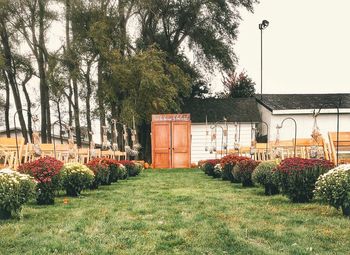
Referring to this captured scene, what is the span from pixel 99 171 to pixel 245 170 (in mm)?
3903

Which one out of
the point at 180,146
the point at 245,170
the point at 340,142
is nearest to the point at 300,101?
the point at 180,146

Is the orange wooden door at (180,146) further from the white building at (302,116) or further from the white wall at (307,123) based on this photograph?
the white wall at (307,123)

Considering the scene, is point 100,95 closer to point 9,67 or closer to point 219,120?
point 9,67

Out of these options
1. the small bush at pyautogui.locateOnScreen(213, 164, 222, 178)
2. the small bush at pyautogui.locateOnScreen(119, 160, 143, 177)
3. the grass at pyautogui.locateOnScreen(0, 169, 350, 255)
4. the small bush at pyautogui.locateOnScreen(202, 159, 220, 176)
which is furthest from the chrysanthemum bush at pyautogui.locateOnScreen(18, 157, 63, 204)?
the small bush at pyautogui.locateOnScreen(202, 159, 220, 176)

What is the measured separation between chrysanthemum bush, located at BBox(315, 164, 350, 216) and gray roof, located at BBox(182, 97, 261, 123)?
28.6 m

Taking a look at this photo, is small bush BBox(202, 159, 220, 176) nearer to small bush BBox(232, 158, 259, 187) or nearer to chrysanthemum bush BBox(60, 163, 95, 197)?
small bush BBox(232, 158, 259, 187)

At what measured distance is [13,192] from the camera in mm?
8242

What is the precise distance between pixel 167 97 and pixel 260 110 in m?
7.81

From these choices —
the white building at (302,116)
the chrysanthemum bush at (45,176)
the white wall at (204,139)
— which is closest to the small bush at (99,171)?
the chrysanthemum bush at (45,176)

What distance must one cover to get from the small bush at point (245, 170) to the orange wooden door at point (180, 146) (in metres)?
17.6

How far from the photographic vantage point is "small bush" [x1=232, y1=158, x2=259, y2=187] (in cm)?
1516

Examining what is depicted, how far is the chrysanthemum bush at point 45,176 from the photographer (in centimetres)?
1055

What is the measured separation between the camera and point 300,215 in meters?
8.51

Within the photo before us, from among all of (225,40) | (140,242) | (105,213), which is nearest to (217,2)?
(225,40)
